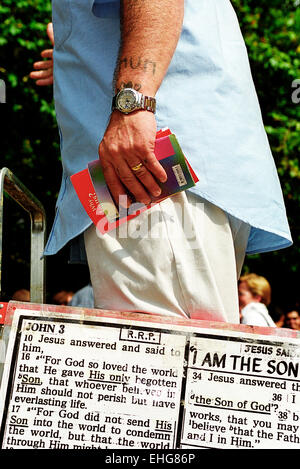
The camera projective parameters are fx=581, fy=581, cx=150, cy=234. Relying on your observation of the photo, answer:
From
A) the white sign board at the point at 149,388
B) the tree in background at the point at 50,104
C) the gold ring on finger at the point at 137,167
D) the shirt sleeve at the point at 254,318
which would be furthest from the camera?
the tree in background at the point at 50,104

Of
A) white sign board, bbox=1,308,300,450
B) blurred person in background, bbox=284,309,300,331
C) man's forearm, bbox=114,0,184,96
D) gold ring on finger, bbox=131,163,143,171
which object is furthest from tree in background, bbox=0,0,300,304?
white sign board, bbox=1,308,300,450

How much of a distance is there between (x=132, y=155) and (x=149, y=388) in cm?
58

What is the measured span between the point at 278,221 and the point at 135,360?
567 millimetres

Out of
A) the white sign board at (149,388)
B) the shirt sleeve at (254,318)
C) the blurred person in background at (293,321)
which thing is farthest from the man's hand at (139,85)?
the blurred person in background at (293,321)

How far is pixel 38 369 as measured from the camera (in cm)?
143

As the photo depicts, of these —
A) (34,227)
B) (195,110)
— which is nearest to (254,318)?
(34,227)

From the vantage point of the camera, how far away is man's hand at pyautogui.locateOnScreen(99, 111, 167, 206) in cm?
146

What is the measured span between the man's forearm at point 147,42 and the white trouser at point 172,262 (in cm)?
32

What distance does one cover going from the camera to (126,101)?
1473 mm

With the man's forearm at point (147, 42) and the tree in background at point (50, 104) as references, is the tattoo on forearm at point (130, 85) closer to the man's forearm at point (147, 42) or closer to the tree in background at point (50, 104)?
the man's forearm at point (147, 42)

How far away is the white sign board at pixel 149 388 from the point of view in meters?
1.37

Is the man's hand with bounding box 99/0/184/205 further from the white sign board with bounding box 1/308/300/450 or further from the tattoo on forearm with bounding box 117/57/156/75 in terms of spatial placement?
the white sign board with bounding box 1/308/300/450

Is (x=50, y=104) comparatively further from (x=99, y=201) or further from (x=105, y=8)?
(x=99, y=201)

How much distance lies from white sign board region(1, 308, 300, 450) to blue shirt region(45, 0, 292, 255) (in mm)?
328
